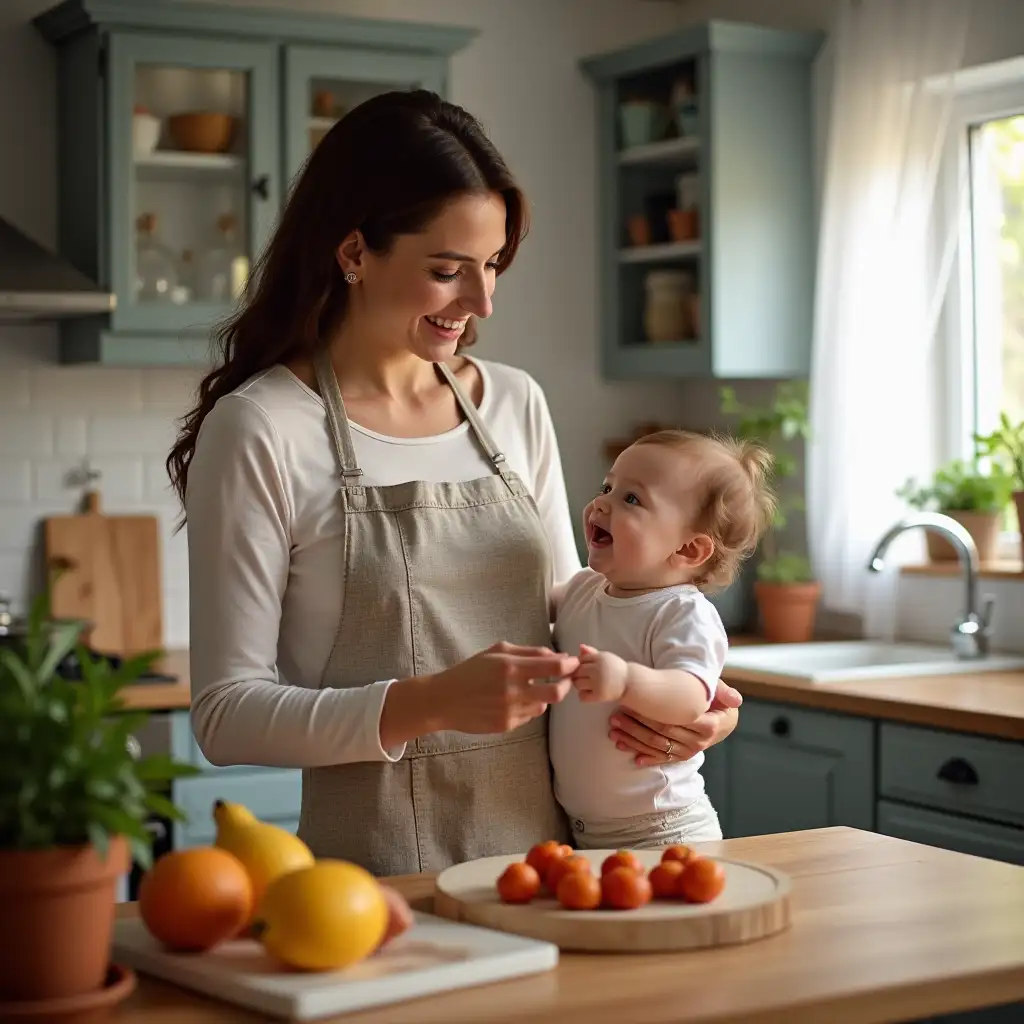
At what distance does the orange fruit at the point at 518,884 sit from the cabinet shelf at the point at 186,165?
290cm

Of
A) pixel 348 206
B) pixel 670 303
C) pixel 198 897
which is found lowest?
pixel 198 897

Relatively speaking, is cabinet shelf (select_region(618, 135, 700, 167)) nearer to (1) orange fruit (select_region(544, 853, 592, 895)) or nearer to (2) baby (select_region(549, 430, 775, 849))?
(2) baby (select_region(549, 430, 775, 849))

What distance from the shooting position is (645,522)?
2.23 meters

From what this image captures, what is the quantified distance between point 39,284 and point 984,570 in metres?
2.31

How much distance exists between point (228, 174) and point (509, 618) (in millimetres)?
2357

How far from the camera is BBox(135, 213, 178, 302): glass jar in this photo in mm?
4160

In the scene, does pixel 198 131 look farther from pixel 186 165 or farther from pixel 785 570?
pixel 785 570

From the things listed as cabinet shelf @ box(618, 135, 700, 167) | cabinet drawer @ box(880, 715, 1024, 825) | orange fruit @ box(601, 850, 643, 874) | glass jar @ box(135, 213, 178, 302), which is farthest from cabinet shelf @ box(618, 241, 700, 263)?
orange fruit @ box(601, 850, 643, 874)

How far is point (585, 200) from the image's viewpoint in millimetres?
5070

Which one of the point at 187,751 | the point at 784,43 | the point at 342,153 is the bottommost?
the point at 187,751

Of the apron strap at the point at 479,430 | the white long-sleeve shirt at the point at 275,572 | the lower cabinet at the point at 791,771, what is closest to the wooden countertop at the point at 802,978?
the white long-sleeve shirt at the point at 275,572

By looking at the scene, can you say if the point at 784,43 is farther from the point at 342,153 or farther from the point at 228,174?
the point at 342,153

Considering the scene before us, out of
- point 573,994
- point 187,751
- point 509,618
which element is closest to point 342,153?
point 509,618

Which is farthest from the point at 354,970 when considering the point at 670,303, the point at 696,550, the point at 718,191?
the point at 670,303
